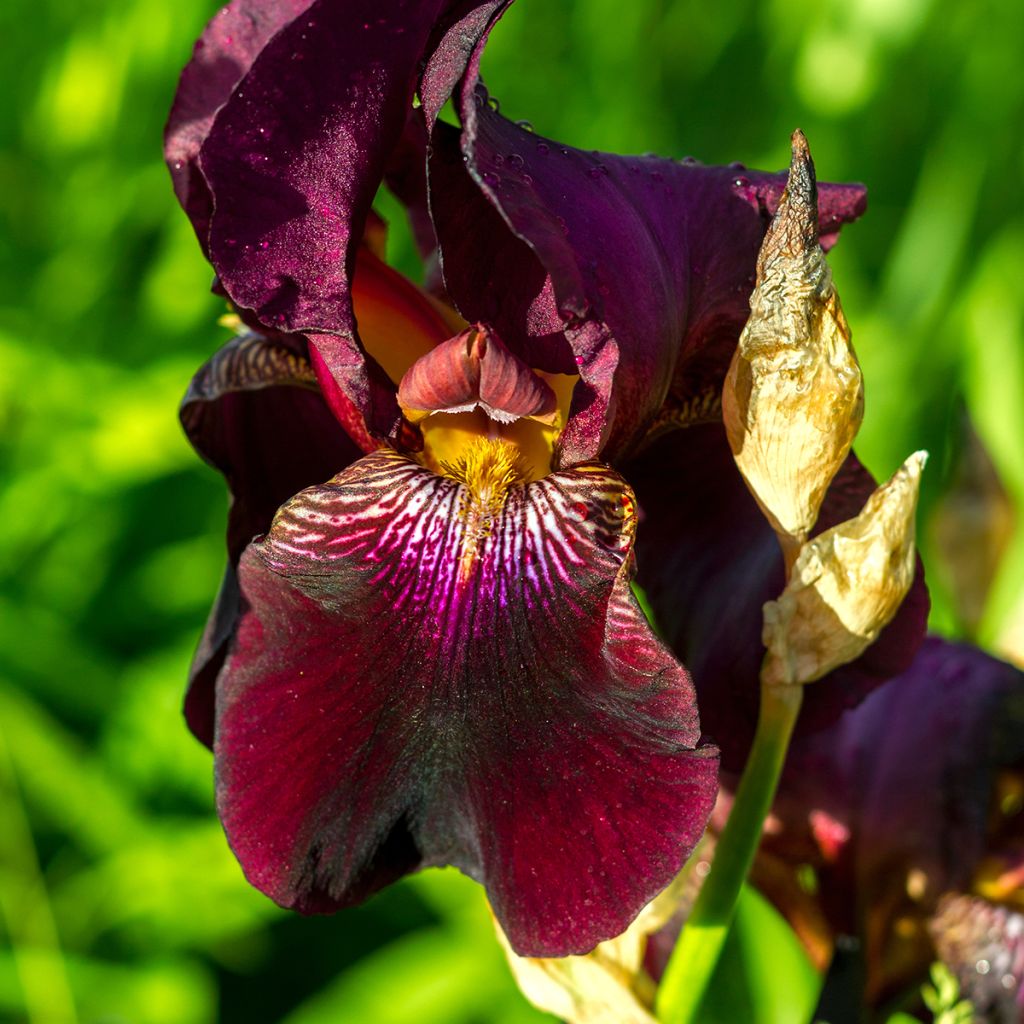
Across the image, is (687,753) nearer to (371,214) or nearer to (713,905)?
(713,905)

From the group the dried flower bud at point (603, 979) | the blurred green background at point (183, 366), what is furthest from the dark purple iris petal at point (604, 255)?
the blurred green background at point (183, 366)

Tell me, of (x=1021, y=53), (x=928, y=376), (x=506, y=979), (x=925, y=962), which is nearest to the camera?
(x=925, y=962)

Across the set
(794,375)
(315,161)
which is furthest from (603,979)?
(315,161)

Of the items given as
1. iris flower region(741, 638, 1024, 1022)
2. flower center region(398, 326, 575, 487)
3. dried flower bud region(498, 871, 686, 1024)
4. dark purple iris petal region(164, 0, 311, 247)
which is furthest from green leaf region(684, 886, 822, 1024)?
dark purple iris petal region(164, 0, 311, 247)

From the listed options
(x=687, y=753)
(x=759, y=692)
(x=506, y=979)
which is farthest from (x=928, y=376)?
(x=687, y=753)

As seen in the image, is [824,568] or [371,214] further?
[371,214]

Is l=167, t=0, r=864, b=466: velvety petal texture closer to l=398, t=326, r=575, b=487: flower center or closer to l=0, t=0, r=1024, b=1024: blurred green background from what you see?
l=398, t=326, r=575, b=487: flower center

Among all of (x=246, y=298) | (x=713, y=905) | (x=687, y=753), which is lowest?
(x=713, y=905)

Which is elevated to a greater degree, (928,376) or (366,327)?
(366,327)

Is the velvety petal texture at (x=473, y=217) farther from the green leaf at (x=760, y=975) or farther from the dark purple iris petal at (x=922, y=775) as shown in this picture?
the green leaf at (x=760, y=975)
